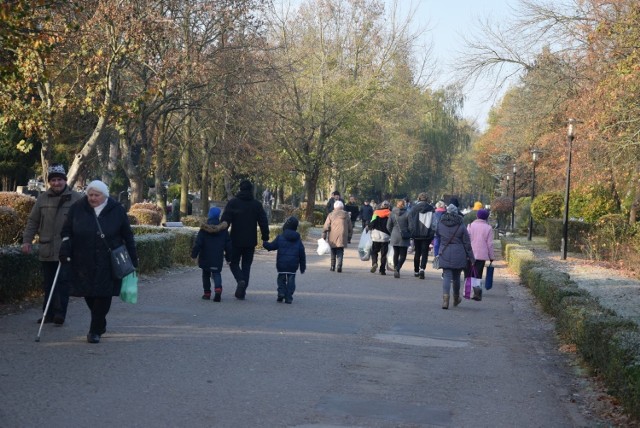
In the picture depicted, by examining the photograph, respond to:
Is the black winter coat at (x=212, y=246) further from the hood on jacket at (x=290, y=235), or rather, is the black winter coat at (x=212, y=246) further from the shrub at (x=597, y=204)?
the shrub at (x=597, y=204)

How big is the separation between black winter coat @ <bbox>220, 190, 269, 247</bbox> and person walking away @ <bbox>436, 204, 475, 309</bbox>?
2.74 metres

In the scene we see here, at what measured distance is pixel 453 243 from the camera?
15.1 metres

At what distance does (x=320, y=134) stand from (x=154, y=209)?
55.2 ft

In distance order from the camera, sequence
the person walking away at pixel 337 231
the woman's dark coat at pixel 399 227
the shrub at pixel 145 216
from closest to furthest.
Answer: the woman's dark coat at pixel 399 227
the person walking away at pixel 337 231
the shrub at pixel 145 216

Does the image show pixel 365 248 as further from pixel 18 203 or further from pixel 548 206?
pixel 548 206

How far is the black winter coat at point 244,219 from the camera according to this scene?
14898 mm

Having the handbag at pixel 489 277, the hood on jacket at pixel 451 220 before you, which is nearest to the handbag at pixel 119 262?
the hood on jacket at pixel 451 220

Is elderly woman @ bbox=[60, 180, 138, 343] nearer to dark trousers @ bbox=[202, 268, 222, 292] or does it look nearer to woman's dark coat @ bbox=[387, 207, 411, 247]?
dark trousers @ bbox=[202, 268, 222, 292]

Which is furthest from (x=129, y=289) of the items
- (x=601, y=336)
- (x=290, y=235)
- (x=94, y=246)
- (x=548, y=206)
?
(x=548, y=206)

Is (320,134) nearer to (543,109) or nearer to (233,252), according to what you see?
(543,109)

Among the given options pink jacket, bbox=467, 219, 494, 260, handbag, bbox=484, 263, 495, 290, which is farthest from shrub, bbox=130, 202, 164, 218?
pink jacket, bbox=467, 219, 494, 260

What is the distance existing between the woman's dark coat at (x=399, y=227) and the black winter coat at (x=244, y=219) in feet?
20.2

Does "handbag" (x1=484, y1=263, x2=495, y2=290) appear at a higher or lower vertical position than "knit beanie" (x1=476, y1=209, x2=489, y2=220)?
lower

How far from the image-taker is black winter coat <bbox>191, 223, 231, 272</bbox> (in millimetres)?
14336
